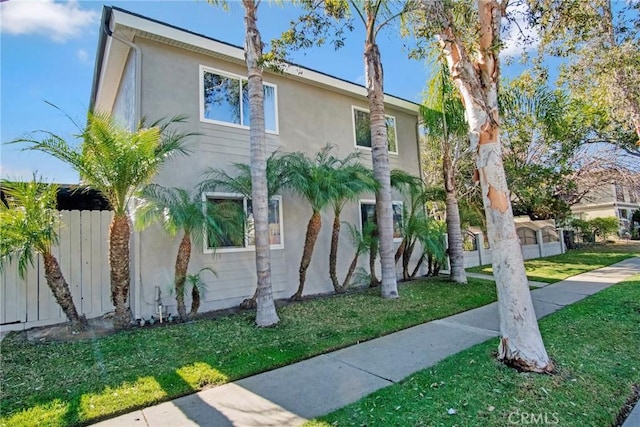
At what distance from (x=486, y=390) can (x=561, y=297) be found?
6.07 meters

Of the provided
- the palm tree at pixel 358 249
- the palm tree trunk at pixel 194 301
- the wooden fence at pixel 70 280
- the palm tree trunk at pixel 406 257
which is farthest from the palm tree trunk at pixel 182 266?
the palm tree trunk at pixel 406 257

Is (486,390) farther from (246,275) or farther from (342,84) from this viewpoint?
(342,84)

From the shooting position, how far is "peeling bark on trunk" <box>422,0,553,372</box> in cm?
425

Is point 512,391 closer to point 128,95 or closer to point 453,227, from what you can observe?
point 453,227

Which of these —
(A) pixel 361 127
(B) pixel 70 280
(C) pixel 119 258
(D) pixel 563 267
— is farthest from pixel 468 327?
(D) pixel 563 267

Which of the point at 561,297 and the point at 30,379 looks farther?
the point at 561,297

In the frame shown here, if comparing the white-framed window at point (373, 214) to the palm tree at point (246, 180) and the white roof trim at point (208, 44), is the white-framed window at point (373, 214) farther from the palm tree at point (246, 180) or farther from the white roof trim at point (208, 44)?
the palm tree at point (246, 180)

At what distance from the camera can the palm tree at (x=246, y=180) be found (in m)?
7.70

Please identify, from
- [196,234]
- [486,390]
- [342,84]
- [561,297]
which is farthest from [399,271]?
[486,390]

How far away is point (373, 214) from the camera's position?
37.3 feet

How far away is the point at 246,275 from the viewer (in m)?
8.40

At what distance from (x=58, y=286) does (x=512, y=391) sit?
273 inches
